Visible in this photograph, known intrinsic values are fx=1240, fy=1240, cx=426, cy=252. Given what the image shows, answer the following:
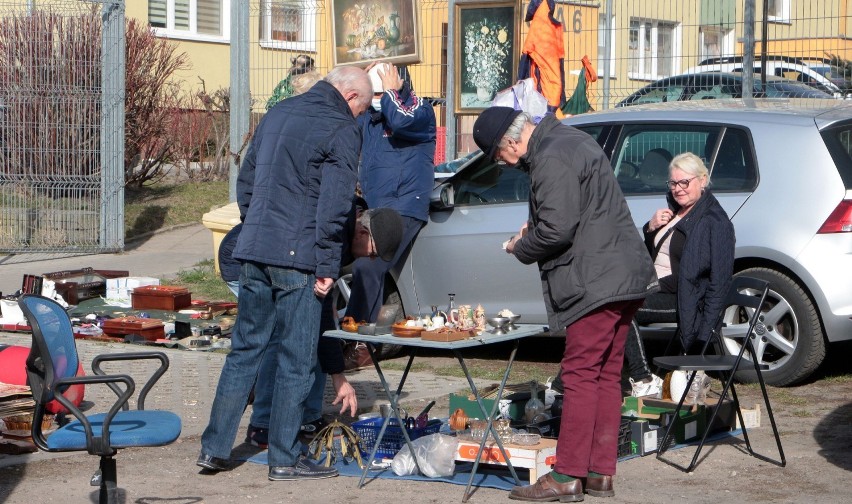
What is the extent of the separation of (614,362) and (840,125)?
3.06 metres

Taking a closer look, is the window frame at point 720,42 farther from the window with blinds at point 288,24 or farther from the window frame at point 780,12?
the window with blinds at point 288,24

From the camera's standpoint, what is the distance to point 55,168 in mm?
14195

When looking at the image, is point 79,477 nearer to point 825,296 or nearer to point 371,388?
point 371,388

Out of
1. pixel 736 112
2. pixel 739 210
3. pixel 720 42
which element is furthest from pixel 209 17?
pixel 739 210

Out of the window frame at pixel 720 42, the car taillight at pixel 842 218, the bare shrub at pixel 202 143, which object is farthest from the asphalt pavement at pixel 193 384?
the bare shrub at pixel 202 143

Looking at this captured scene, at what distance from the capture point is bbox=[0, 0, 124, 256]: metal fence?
14086 mm

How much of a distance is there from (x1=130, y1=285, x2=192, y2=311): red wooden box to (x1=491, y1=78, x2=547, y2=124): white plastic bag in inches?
129

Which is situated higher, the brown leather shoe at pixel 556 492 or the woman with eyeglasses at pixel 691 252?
the woman with eyeglasses at pixel 691 252

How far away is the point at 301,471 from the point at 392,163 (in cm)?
308

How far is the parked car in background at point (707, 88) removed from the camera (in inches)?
469

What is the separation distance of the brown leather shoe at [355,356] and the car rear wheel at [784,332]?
102 inches

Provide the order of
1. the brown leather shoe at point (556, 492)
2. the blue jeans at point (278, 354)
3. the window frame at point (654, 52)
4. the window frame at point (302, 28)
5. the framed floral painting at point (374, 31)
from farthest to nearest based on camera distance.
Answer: the window frame at point (302, 28), the window frame at point (654, 52), the framed floral painting at point (374, 31), the blue jeans at point (278, 354), the brown leather shoe at point (556, 492)

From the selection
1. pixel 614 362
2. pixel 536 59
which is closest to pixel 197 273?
pixel 536 59

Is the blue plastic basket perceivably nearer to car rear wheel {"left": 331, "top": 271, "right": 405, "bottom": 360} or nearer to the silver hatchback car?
the silver hatchback car
